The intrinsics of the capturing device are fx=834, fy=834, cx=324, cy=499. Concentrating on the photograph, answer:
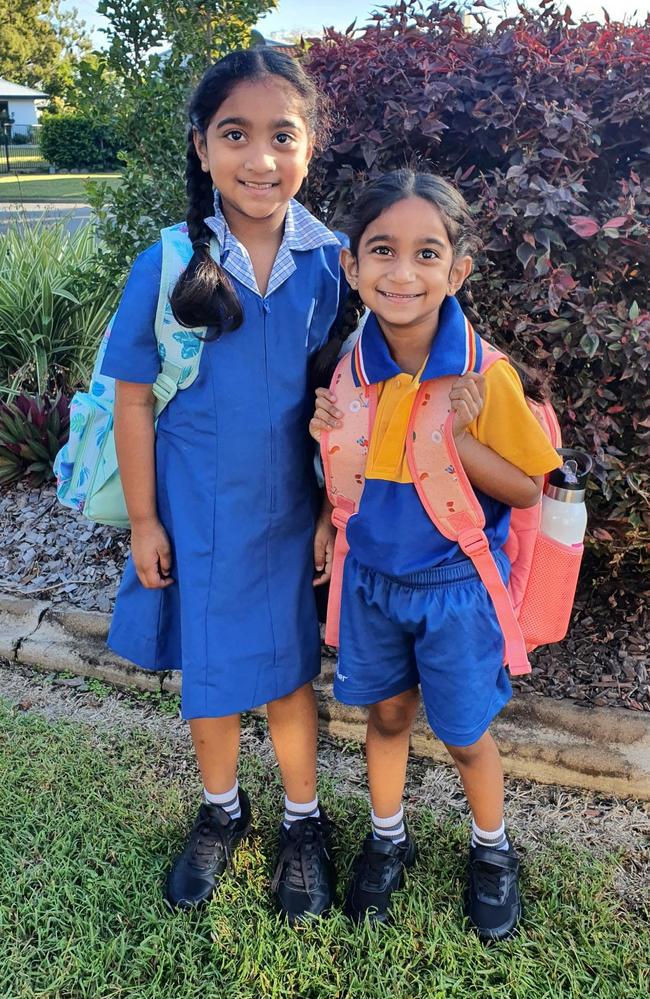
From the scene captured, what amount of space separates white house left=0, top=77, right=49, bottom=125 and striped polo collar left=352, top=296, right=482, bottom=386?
4467cm

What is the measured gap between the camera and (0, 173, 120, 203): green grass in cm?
1853

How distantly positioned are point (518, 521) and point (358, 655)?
1.53 feet

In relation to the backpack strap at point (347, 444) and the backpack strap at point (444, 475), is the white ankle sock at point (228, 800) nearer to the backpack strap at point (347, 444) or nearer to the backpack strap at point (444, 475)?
the backpack strap at point (347, 444)

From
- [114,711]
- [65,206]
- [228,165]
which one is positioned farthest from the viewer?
[65,206]

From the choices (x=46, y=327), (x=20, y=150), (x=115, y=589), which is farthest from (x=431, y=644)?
(x=20, y=150)

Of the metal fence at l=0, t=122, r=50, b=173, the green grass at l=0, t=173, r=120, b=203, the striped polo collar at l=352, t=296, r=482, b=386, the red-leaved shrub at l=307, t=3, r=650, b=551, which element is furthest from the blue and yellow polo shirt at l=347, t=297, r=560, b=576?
the metal fence at l=0, t=122, r=50, b=173

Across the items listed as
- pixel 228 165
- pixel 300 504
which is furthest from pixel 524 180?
pixel 300 504

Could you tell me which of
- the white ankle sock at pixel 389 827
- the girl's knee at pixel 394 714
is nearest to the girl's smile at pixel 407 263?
the girl's knee at pixel 394 714

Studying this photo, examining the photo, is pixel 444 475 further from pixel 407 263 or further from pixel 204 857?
pixel 204 857

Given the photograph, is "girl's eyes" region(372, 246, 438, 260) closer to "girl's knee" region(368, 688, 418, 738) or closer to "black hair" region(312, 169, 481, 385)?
"black hair" region(312, 169, 481, 385)

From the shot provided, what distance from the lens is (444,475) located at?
5.58 ft

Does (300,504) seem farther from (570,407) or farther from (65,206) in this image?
(65,206)

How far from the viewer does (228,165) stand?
1733 mm

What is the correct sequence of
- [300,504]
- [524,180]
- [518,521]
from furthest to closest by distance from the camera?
[524,180], [300,504], [518,521]
